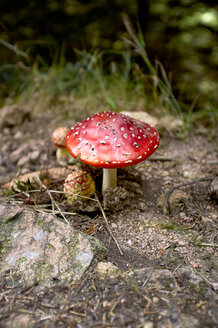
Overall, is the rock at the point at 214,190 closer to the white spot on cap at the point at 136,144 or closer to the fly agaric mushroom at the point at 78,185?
the white spot on cap at the point at 136,144

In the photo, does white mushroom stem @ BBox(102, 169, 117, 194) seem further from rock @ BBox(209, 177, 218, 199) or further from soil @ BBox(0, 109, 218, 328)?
rock @ BBox(209, 177, 218, 199)

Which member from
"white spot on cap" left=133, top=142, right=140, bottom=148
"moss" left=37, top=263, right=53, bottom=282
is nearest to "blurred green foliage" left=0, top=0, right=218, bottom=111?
"white spot on cap" left=133, top=142, right=140, bottom=148

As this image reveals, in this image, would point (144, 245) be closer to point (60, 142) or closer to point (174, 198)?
point (174, 198)

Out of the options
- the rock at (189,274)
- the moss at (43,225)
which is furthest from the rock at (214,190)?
the moss at (43,225)

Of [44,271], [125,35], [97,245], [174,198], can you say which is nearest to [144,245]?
[97,245]

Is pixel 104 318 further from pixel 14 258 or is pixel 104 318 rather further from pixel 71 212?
pixel 71 212
